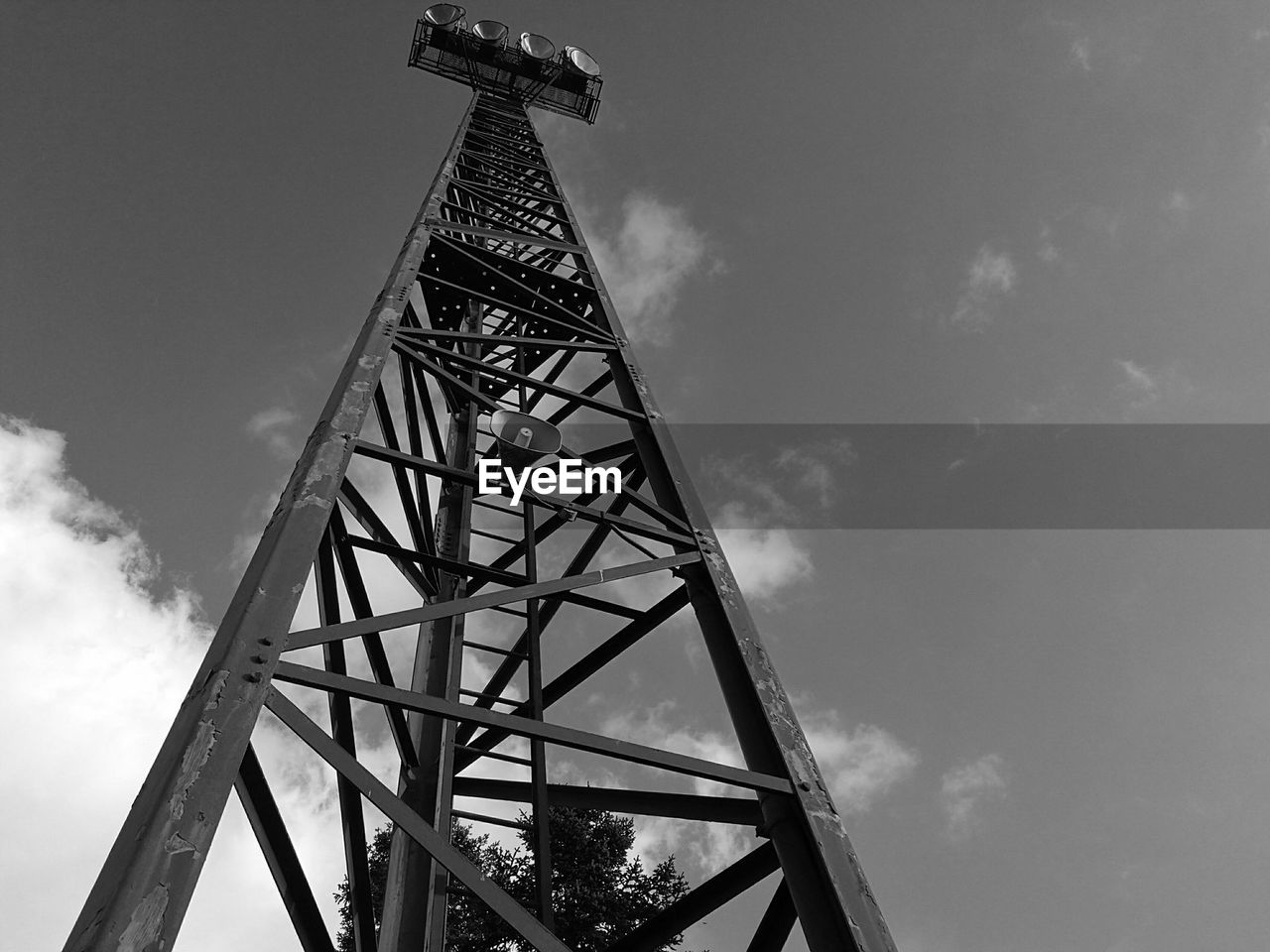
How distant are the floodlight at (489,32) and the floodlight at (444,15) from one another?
1.87ft

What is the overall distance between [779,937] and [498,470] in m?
2.99

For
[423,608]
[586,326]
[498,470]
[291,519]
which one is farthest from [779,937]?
[586,326]

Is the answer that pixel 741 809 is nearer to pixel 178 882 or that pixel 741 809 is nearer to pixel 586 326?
pixel 178 882

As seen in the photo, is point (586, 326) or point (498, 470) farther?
point (586, 326)

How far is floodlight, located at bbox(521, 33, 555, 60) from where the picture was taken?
14.2 metres

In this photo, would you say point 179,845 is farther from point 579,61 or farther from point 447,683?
point 579,61

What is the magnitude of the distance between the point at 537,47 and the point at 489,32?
91 centimetres

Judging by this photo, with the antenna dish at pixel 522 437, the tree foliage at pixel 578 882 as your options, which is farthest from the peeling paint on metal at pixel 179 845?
the tree foliage at pixel 578 882

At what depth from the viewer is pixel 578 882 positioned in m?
16.0

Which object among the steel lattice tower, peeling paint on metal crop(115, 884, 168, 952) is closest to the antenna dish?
the steel lattice tower

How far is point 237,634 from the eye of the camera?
274cm

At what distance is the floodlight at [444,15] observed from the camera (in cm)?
1366

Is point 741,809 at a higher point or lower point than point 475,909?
lower

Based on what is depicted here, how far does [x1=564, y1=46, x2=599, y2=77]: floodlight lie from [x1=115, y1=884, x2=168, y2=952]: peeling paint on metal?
15.4m
